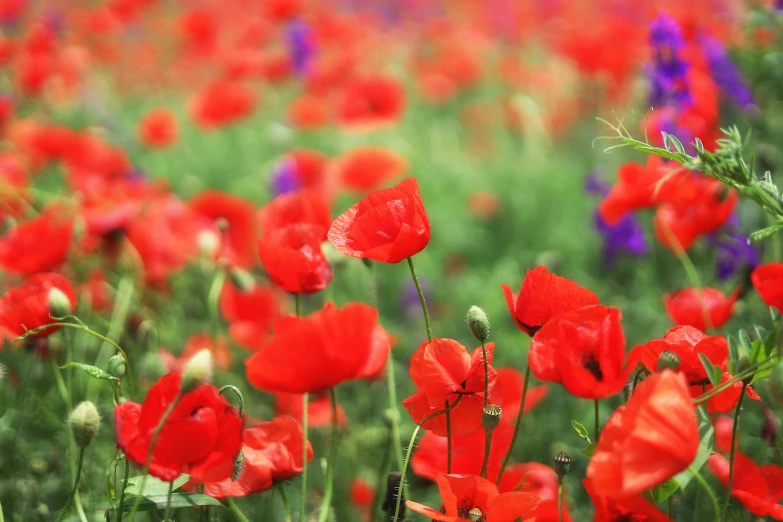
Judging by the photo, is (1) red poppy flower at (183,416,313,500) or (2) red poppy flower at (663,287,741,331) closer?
(1) red poppy flower at (183,416,313,500)

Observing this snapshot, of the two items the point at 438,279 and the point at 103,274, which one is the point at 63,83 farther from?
the point at 438,279

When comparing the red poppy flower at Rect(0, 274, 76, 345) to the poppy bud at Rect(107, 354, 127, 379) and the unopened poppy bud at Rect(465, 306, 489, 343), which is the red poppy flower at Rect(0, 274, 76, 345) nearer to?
the poppy bud at Rect(107, 354, 127, 379)

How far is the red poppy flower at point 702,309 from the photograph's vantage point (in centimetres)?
133

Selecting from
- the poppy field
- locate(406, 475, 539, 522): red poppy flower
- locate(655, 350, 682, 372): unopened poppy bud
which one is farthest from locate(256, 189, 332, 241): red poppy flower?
locate(655, 350, 682, 372): unopened poppy bud

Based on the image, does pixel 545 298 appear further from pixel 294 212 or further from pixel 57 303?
pixel 57 303

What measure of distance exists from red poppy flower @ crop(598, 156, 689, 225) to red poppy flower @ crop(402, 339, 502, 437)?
0.51 m

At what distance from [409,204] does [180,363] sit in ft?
2.86

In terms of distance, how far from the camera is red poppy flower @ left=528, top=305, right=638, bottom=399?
85 cm

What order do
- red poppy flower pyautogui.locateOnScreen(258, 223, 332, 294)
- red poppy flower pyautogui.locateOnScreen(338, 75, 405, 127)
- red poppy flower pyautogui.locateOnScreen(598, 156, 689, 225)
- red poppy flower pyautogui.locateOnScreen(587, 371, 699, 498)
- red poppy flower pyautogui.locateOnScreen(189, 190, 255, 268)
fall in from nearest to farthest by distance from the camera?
red poppy flower pyautogui.locateOnScreen(587, 371, 699, 498)
red poppy flower pyautogui.locateOnScreen(258, 223, 332, 294)
red poppy flower pyautogui.locateOnScreen(598, 156, 689, 225)
red poppy flower pyautogui.locateOnScreen(189, 190, 255, 268)
red poppy flower pyautogui.locateOnScreen(338, 75, 405, 127)

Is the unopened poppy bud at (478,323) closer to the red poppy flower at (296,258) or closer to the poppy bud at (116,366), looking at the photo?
the red poppy flower at (296,258)

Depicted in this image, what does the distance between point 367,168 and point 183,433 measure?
1.83 m

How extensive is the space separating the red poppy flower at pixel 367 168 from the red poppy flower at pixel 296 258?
148 centimetres

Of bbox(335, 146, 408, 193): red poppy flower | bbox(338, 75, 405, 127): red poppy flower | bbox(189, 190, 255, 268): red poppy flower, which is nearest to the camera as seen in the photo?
bbox(189, 190, 255, 268): red poppy flower

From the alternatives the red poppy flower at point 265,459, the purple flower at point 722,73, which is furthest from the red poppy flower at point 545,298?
the purple flower at point 722,73
